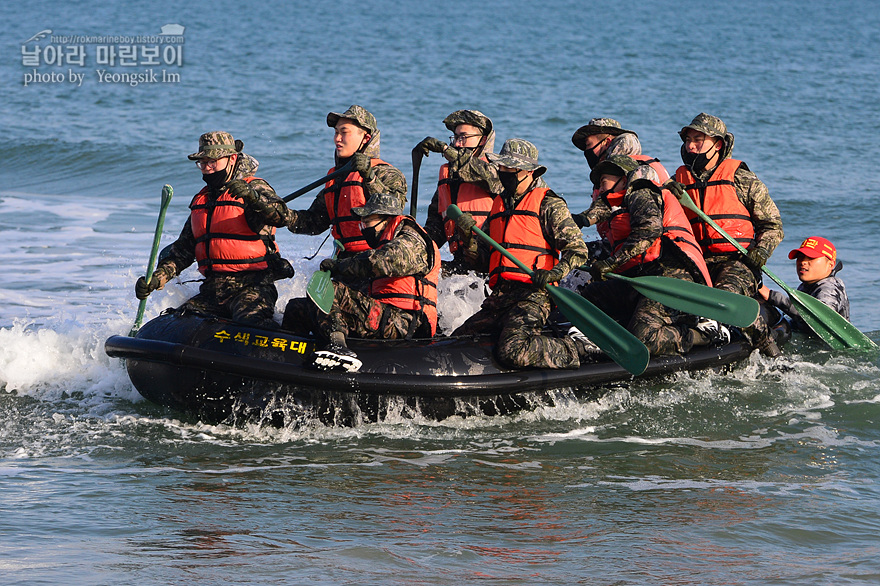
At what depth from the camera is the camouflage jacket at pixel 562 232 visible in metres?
6.32

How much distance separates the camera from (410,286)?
651cm

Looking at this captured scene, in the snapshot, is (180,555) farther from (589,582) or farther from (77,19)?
(77,19)

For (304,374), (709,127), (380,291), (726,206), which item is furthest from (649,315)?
(304,374)

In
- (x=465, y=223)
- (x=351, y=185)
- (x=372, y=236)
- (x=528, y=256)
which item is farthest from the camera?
(x=351, y=185)

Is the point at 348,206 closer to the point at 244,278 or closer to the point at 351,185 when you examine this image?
the point at 351,185

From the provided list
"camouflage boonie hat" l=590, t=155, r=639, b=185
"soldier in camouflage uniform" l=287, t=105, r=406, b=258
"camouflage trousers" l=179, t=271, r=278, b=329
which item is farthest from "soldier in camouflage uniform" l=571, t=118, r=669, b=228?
"camouflage trousers" l=179, t=271, r=278, b=329

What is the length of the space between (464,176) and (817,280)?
9.35ft

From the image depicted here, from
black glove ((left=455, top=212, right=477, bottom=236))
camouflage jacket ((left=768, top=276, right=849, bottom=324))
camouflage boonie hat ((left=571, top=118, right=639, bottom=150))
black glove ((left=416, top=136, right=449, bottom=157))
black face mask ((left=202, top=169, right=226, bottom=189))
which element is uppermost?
camouflage boonie hat ((left=571, top=118, right=639, bottom=150))

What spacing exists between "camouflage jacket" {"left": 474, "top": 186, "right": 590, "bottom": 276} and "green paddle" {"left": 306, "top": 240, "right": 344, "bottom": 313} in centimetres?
119

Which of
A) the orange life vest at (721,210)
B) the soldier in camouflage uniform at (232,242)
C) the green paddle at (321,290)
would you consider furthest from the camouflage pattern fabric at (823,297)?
the soldier in camouflage uniform at (232,242)

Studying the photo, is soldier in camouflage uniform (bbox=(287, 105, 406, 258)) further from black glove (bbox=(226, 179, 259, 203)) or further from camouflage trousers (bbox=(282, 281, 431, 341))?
camouflage trousers (bbox=(282, 281, 431, 341))

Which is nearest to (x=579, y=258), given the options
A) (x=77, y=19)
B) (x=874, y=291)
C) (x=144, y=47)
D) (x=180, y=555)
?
(x=180, y=555)

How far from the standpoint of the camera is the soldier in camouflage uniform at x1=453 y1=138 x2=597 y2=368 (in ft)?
21.0

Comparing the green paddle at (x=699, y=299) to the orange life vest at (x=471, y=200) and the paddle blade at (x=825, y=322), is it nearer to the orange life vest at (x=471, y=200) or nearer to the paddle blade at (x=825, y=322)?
the orange life vest at (x=471, y=200)
